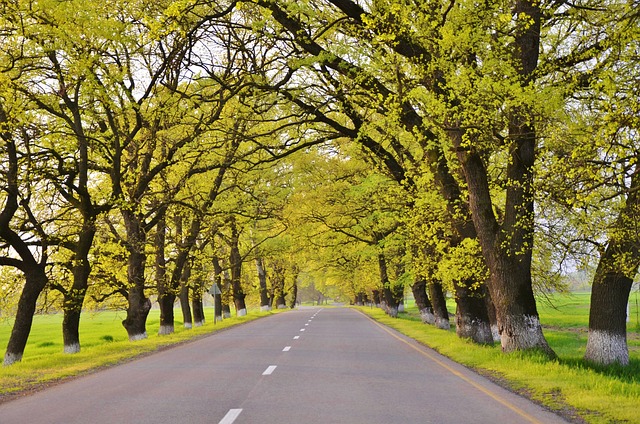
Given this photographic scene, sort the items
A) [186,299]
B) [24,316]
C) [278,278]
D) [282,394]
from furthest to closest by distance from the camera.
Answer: [278,278] < [186,299] < [24,316] < [282,394]

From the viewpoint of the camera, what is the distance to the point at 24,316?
1894 centimetres

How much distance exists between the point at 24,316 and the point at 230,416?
1345cm

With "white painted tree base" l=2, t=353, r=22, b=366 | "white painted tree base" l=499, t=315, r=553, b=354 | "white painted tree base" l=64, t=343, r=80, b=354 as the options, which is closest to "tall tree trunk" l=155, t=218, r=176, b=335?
"white painted tree base" l=64, t=343, r=80, b=354

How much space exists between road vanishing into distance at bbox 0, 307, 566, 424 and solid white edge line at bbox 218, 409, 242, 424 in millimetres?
12

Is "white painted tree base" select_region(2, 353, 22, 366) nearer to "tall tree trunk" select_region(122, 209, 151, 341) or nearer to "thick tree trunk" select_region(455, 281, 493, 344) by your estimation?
"tall tree trunk" select_region(122, 209, 151, 341)

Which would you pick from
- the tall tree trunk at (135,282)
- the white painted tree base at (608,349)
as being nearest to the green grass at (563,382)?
the white painted tree base at (608,349)

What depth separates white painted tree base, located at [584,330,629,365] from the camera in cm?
1566

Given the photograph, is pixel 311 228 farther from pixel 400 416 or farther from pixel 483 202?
pixel 400 416

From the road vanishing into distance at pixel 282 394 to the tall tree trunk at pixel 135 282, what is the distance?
37.6 ft

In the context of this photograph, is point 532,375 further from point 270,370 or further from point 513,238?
point 270,370

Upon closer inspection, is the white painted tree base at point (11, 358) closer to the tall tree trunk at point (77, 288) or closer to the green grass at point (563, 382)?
the tall tree trunk at point (77, 288)

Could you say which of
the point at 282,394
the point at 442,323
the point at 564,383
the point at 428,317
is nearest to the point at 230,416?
the point at 282,394

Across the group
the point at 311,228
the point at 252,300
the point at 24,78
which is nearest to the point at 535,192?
the point at 24,78

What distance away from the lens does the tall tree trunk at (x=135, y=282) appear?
26562 mm
